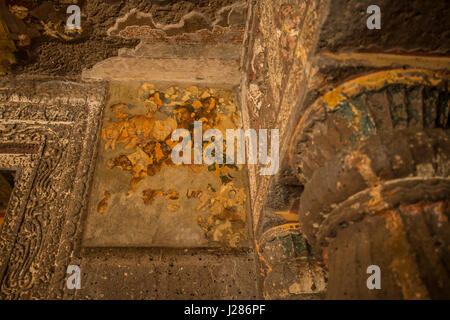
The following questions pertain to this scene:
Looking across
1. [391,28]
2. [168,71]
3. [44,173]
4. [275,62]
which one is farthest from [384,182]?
[44,173]

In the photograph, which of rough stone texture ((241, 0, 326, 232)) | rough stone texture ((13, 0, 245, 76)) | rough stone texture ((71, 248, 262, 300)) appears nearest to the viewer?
rough stone texture ((241, 0, 326, 232))

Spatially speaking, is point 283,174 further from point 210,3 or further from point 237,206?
point 210,3

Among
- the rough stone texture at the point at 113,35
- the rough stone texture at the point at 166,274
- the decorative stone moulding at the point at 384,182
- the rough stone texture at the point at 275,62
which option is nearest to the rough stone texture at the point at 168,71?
the rough stone texture at the point at 113,35

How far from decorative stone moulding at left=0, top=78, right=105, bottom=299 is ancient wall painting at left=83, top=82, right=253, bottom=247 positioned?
5.3 inches

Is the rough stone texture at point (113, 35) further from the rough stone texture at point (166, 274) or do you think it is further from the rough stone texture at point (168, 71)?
the rough stone texture at point (166, 274)

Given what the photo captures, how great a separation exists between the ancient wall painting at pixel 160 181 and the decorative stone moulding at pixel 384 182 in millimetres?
1096

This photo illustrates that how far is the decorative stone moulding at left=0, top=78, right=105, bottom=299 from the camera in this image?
81.8 inches

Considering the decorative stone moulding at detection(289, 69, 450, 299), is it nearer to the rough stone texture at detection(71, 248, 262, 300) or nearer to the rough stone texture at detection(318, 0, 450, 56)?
the rough stone texture at detection(318, 0, 450, 56)

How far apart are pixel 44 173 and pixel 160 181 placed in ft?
3.14

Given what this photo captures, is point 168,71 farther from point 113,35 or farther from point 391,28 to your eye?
point 391,28

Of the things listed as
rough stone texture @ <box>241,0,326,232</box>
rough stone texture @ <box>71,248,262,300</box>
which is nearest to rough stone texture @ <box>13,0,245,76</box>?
rough stone texture @ <box>241,0,326,232</box>

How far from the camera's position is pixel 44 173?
2.47 m

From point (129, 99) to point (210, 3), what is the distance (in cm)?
115
